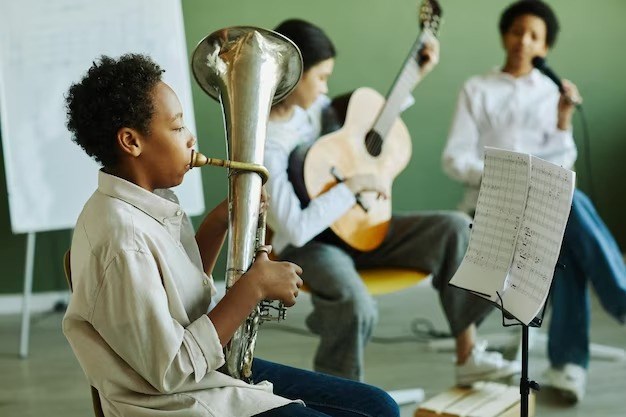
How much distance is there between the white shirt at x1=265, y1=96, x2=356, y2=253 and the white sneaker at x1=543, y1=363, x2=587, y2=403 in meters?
0.84

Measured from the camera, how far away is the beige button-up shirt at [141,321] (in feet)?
4.26

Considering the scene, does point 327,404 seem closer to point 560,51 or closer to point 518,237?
point 518,237

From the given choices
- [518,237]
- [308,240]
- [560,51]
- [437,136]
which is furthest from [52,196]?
[560,51]

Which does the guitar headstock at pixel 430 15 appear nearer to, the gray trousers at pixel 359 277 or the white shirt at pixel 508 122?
the white shirt at pixel 508 122

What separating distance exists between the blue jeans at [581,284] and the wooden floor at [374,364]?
0.14 m

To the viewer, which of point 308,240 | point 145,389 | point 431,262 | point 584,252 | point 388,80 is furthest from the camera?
point 388,80

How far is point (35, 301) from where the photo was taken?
3844 mm

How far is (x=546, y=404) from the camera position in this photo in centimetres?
269

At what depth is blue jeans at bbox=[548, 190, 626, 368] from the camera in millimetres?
2791

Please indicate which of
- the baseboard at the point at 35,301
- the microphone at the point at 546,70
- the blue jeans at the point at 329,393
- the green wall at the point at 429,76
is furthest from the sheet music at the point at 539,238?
the baseboard at the point at 35,301

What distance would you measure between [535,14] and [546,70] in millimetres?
353

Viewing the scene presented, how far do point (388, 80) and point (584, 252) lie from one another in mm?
1465

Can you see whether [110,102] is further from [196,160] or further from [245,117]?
[245,117]

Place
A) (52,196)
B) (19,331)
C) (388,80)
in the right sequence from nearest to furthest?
(52,196) < (19,331) < (388,80)
